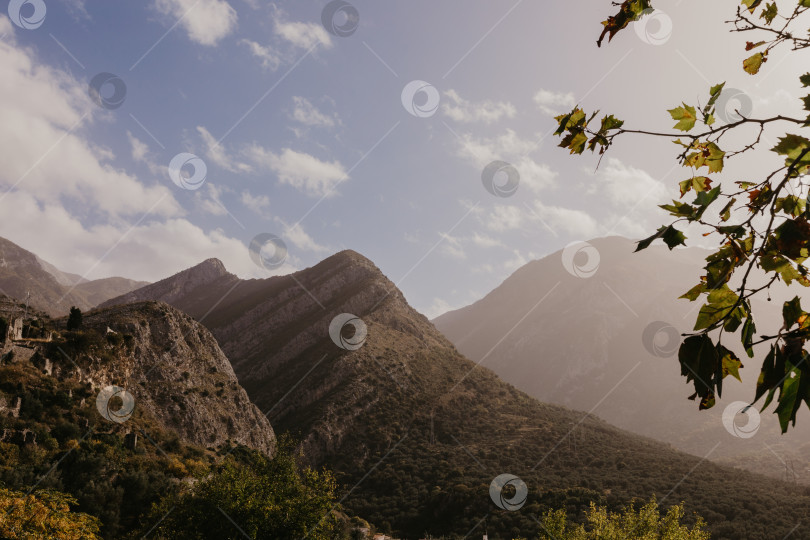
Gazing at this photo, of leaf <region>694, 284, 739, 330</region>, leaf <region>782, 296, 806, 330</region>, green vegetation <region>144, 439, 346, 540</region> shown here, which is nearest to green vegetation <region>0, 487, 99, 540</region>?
green vegetation <region>144, 439, 346, 540</region>

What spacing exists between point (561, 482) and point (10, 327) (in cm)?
5507

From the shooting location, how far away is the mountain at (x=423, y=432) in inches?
1794

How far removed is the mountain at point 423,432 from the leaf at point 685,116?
4460 cm

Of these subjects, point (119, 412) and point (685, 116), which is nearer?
point (685, 116)

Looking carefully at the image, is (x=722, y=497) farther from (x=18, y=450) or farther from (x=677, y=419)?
(x=677, y=419)

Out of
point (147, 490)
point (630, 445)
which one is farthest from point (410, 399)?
point (147, 490)

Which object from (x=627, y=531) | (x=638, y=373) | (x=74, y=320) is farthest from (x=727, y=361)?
(x=638, y=373)

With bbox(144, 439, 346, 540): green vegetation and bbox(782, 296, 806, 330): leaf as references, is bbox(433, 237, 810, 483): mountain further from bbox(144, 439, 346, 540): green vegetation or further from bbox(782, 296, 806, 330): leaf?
bbox(782, 296, 806, 330): leaf

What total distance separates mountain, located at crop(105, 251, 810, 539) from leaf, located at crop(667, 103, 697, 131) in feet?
146

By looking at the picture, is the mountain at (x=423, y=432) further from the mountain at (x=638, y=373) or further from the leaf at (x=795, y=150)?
the mountain at (x=638, y=373)

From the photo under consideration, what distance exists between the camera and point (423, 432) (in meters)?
64.4

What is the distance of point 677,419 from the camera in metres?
132

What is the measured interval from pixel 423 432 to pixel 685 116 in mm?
66781

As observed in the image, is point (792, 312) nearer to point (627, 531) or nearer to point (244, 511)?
point (244, 511)
